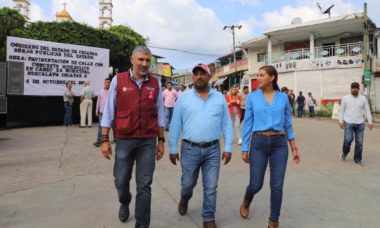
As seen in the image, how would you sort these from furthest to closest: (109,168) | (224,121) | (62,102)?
(62,102)
(109,168)
(224,121)

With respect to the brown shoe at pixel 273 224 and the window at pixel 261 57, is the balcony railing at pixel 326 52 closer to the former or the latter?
the window at pixel 261 57

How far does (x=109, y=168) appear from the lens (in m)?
7.21

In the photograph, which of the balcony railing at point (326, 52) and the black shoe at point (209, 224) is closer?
the black shoe at point (209, 224)

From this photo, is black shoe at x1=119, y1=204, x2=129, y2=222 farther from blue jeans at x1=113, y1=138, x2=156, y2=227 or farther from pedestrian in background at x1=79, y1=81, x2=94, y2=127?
pedestrian in background at x1=79, y1=81, x2=94, y2=127

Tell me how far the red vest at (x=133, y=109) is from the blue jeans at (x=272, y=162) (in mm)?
1150

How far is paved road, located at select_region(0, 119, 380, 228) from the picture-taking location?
173 inches

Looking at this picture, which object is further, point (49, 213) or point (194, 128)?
point (49, 213)

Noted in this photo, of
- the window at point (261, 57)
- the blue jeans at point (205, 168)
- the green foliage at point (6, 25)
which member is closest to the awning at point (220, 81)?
the window at point (261, 57)

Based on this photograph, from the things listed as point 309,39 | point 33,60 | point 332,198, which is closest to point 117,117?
point 332,198

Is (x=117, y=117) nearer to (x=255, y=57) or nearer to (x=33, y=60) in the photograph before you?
(x=33, y=60)

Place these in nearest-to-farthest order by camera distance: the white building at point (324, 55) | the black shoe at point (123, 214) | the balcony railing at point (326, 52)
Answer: the black shoe at point (123, 214)
the white building at point (324, 55)
the balcony railing at point (326, 52)

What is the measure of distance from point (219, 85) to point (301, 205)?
1838 inches

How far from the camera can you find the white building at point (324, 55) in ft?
90.9

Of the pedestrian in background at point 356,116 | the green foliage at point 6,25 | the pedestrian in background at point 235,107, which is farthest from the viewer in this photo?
the green foliage at point 6,25
